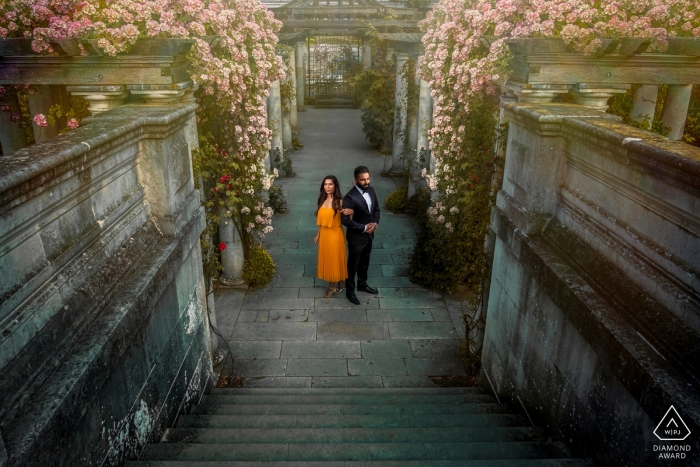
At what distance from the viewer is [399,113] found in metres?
12.3

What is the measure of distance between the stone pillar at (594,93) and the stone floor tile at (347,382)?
3.21 m

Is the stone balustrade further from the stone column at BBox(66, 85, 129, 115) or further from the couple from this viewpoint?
the stone column at BBox(66, 85, 129, 115)

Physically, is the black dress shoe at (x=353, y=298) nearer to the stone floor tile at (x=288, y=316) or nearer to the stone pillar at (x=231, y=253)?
the stone floor tile at (x=288, y=316)

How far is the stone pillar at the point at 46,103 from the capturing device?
4.88m

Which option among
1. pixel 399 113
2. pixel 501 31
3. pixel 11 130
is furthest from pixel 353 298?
pixel 399 113

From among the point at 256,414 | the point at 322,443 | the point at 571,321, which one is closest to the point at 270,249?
the point at 256,414

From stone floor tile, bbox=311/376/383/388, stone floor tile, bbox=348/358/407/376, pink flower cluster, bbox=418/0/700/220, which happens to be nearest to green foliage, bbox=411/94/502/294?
pink flower cluster, bbox=418/0/700/220

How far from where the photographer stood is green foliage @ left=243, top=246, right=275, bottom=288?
7.67 metres

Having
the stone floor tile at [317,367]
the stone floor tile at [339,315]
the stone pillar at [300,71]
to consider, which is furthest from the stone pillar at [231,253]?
the stone pillar at [300,71]

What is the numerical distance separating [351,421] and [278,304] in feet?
10.7

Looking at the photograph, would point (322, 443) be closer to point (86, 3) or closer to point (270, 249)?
point (86, 3)

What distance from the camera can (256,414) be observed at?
→ 4.33 meters

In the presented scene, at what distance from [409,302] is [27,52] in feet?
16.4

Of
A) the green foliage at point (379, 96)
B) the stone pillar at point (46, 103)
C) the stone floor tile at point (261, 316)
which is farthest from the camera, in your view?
the green foliage at point (379, 96)
